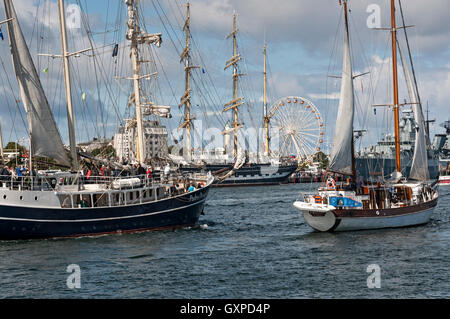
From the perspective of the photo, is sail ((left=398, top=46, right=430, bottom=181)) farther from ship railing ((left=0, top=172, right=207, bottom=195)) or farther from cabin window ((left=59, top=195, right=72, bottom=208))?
cabin window ((left=59, top=195, right=72, bottom=208))

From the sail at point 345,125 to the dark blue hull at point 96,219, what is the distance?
36.8 ft

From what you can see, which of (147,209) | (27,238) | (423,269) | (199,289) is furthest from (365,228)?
(27,238)

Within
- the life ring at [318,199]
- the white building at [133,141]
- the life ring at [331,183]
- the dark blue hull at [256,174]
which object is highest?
the white building at [133,141]

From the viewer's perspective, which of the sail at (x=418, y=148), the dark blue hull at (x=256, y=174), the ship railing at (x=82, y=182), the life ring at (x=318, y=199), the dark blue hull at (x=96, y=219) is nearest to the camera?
the dark blue hull at (x=96, y=219)

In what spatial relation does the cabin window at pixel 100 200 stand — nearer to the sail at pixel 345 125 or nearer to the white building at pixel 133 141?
the white building at pixel 133 141

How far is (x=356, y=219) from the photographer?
131 ft

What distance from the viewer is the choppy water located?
25.8 meters

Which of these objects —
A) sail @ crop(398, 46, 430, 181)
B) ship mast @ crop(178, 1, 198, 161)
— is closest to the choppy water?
sail @ crop(398, 46, 430, 181)

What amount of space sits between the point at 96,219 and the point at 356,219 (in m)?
16.6

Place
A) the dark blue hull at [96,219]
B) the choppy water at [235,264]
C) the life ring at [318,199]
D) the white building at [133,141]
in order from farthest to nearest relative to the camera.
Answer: the white building at [133,141]
the life ring at [318,199]
the dark blue hull at [96,219]
the choppy water at [235,264]

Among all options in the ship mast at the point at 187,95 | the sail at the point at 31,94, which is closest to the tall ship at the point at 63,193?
the sail at the point at 31,94

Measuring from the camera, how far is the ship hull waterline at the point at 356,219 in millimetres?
39375

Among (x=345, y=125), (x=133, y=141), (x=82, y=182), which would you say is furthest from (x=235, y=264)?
(x=133, y=141)

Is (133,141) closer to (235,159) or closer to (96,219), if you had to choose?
(96,219)
